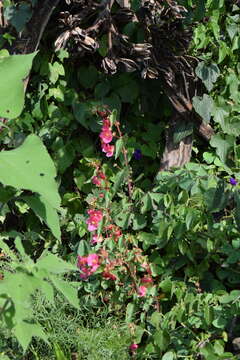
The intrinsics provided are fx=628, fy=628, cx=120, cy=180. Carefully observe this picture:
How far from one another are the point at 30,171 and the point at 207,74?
2135 mm

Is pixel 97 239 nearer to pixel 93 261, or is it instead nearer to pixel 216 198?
pixel 93 261

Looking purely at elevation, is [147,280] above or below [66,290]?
below

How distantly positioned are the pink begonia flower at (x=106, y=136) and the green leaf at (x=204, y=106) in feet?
1.53

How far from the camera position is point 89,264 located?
9.20 ft

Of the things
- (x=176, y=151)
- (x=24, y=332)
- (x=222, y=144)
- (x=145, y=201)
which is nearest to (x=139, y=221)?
(x=145, y=201)

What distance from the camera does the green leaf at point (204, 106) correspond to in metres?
3.23

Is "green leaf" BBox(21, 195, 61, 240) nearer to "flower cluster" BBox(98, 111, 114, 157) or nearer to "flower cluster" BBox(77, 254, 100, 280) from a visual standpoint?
"flower cluster" BBox(77, 254, 100, 280)

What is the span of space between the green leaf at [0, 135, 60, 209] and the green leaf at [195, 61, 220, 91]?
2038mm

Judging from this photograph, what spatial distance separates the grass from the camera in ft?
8.71

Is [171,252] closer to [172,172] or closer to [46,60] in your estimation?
[172,172]

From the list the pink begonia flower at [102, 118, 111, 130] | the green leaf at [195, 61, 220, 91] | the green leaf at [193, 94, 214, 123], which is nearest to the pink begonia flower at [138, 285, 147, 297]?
the pink begonia flower at [102, 118, 111, 130]

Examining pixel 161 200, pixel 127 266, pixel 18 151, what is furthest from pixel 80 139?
pixel 18 151

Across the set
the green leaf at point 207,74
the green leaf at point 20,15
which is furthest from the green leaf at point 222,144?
the green leaf at point 20,15

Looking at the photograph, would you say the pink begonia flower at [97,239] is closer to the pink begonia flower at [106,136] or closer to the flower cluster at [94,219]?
the flower cluster at [94,219]
